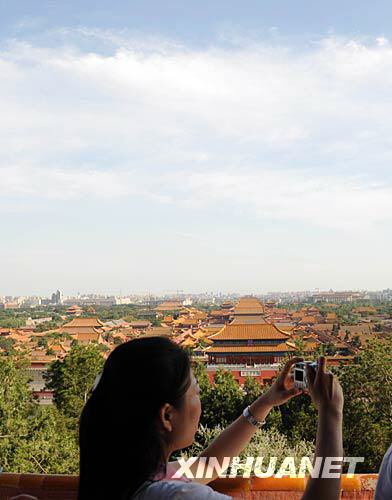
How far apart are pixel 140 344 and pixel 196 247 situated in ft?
35.8

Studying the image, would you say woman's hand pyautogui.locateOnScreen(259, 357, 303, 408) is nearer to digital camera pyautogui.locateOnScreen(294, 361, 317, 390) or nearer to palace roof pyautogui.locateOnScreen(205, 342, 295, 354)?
digital camera pyautogui.locateOnScreen(294, 361, 317, 390)

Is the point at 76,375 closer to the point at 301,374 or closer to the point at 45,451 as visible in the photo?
the point at 45,451

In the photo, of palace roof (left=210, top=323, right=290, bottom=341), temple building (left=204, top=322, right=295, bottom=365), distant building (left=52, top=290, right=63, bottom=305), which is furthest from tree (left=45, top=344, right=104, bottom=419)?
distant building (left=52, top=290, right=63, bottom=305)

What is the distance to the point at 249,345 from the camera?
10.1m

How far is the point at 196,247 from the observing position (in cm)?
1127

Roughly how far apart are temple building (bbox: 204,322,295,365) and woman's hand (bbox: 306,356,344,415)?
9.52 m

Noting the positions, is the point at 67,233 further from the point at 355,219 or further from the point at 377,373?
the point at 377,373

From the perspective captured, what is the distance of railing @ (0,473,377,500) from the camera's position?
98 centimetres

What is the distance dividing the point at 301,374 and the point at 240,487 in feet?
2.07

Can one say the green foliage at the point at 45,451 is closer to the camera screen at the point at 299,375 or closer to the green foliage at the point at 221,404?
the green foliage at the point at 221,404

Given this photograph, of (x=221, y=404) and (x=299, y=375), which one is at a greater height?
(x=299, y=375)

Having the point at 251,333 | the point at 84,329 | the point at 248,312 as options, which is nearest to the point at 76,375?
the point at 251,333

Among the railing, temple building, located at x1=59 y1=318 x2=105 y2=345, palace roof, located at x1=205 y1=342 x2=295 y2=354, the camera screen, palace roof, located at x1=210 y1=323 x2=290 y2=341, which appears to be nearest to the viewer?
the camera screen

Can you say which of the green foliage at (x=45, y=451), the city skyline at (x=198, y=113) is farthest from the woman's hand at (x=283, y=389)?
the green foliage at (x=45, y=451)
